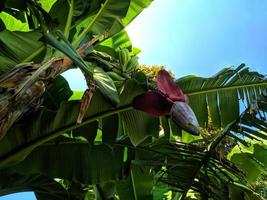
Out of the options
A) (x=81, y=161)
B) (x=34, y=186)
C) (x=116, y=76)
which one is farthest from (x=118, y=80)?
(x=34, y=186)

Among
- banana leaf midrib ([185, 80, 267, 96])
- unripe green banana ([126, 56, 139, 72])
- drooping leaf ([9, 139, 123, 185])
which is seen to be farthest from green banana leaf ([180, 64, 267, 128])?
drooping leaf ([9, 139, 123, 185])

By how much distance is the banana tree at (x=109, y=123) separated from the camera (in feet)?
5.34

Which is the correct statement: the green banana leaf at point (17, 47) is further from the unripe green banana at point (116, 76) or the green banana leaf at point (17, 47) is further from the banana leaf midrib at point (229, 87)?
the banana leaf midrib at point (229, 87)

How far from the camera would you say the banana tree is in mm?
1628

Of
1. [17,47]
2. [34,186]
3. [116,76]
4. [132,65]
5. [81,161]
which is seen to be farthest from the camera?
[34,186]

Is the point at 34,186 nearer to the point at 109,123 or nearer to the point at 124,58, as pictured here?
the point at 109,123

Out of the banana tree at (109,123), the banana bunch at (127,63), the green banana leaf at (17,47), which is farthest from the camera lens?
the banana bunch at (127,63)

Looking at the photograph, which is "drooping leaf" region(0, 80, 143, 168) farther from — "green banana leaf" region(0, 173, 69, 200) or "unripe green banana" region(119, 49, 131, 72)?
"green banana leaf" region(0, 173, 69, 200)

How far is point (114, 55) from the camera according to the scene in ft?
7.22

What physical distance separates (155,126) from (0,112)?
0.79m

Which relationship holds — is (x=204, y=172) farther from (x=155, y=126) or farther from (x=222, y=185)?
A: (x=155, y=126)

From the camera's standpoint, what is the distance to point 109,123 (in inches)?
69.9

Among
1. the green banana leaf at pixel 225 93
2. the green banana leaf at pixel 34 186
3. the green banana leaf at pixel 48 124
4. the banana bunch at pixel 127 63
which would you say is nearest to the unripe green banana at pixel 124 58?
the banana bunch at pixel 127 63

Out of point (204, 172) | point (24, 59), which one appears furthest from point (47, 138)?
point (204, 172)
